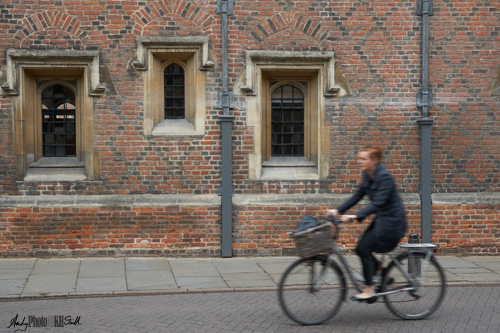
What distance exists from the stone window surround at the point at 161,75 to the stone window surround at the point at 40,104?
0.85 m

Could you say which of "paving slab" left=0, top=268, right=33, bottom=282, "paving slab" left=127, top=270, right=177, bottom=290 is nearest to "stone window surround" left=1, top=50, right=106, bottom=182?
"paving slab" left=0, top=268, right=33, bottom=282

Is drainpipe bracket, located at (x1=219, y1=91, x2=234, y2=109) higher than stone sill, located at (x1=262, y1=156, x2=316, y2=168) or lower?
higher

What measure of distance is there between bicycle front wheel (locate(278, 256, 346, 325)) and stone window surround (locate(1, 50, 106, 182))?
5466mm

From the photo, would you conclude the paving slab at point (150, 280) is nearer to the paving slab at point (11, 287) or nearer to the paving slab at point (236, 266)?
the paving slab at point (236, 266)

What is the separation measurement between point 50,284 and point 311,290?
402 centimetres

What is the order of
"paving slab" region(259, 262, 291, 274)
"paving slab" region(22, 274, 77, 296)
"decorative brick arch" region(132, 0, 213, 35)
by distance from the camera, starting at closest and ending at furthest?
"paving slab" region(22, 274, 77, 296) < "paving slab" region(259, 262, 291, 274) < "decorative brick arch" region(132, 0, 213, 35)

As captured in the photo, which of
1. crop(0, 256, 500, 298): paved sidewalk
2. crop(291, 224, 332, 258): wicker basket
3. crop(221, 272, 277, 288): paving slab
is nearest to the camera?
crop(291, 224, 332, 258): wicker basket

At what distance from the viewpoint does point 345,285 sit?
5.70m

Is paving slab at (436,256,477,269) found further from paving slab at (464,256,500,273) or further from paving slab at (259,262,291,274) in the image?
paving slab at (259,262,291,274)

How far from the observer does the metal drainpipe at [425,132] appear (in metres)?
10.2

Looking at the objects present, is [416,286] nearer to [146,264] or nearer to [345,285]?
[345,285]

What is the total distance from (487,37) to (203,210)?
239 inches

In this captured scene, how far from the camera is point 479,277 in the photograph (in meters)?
8.33

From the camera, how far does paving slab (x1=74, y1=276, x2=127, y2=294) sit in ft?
24.6
